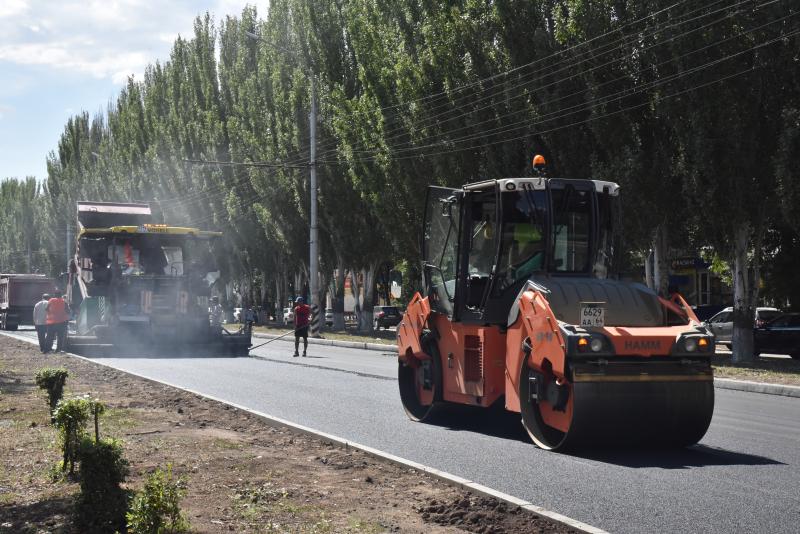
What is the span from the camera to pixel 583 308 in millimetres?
10320

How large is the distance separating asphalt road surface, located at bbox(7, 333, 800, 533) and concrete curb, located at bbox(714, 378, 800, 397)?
1.90ft

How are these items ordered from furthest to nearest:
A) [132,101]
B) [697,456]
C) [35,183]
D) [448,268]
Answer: [35,183], [132,101], [448,268], [697,456]

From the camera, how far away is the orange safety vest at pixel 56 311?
1133 inches

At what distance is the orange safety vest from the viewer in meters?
28.8

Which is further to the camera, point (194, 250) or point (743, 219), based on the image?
point (194, 250)

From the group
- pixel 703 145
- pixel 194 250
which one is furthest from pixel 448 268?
pixel 194 250

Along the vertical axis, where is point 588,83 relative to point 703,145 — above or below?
above

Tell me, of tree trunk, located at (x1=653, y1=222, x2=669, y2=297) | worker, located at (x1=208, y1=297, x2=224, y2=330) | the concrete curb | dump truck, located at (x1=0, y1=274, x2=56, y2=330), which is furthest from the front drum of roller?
dump truck, located at (x1=0, y1=274, x2=56, y2=330)

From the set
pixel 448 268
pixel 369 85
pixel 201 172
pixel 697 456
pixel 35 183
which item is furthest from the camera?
pixel 35 183

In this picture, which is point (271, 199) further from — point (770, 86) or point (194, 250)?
point (770, 86)

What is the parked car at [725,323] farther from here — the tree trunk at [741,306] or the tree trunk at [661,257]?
the tree trunk at [741,306]

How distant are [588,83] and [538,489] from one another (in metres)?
20.8

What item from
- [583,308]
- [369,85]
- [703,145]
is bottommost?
[583,308]

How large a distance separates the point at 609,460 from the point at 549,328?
1332mm
